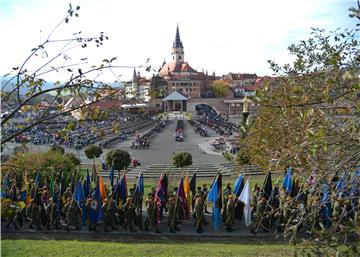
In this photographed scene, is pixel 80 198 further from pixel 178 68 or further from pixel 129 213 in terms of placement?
pixel 178 68

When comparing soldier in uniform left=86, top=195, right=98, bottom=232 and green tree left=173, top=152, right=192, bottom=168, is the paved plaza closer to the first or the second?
green tree left=173, top=152, right=192, bottom=168

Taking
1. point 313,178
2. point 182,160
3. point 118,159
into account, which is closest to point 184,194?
point 313,178

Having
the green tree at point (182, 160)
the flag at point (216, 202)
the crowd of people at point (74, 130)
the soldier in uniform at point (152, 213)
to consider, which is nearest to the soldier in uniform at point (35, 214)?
the crowd of people at point (74, 130)

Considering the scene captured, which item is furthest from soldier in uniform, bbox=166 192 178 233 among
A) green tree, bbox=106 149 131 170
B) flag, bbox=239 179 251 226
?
green tree, bbox=106 149 131 170

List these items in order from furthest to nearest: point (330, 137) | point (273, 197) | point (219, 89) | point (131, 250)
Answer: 1. point (219, 89)
2. point (273, 197)
3. point (131, 250)
4. point (330, 137)

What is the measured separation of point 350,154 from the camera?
4.11 m

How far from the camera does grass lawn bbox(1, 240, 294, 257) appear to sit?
8.43 meters

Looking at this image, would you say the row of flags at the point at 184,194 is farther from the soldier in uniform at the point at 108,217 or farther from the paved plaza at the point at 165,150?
the paved plaza at the point at 165,150

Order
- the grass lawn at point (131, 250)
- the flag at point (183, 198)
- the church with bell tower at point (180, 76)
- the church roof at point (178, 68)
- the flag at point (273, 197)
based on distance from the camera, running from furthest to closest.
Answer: the church roof at point (178, 68), the church with bell tower at point (180, 76), the flag at point (183, 198), the flag at point (273, 197), the grass lawn at point (131, 250)

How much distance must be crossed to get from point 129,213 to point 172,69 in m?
108

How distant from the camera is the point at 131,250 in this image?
8703mm

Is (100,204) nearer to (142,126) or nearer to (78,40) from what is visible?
(78,40)

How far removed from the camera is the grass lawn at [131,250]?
843 centimetres

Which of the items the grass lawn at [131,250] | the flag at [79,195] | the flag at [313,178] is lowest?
the grass lawn at [131,250]
